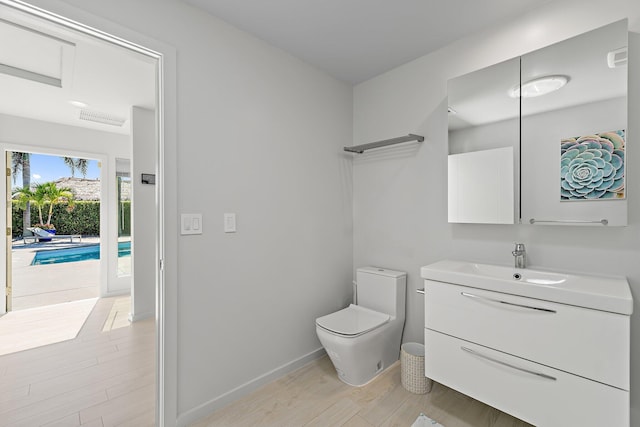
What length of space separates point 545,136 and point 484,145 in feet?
1.04

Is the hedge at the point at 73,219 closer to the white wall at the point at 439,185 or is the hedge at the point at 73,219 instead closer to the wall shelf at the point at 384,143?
the wall shelf at the point at 384,143

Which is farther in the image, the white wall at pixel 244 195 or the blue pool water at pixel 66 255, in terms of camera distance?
the blue pool water at pixel 66 255

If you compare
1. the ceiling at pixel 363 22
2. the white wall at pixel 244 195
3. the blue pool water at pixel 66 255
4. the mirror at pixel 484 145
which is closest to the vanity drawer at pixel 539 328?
the mirror at pixel 484 145

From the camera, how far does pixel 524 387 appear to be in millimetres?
1402

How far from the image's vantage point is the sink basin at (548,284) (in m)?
1.21

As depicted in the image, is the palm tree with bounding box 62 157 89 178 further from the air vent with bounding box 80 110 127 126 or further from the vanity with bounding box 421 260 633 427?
the vanity with bounding box 421 260 633 427

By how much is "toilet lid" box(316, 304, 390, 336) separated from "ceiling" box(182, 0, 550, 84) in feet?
6.45

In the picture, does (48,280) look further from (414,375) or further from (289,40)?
(414,375)

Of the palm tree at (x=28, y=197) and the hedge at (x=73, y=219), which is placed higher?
the palm tree at (x=28, y=197)

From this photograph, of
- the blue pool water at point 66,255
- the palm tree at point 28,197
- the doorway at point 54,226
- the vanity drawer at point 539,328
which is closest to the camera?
the vanity drawer at point 539,328

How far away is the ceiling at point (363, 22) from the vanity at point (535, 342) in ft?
4.98

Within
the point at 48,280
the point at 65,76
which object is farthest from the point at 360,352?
the point at 48,280

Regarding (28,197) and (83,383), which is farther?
(28,197)

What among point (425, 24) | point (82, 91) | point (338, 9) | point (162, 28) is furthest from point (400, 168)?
point (82, 91)
